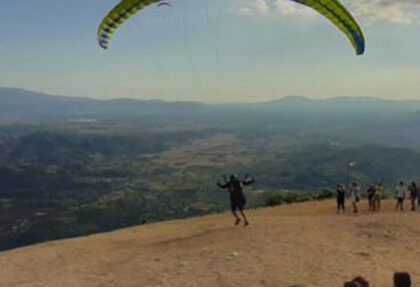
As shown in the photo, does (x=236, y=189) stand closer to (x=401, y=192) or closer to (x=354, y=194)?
(x=354, y=194)

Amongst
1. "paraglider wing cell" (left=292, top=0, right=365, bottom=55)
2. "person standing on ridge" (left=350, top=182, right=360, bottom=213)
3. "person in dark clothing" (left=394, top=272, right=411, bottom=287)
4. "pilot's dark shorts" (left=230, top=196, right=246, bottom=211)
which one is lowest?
"person standing on ridge" (left=350, top=182, right=360, bottom=213)

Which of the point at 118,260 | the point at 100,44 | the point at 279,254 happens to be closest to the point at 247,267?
the point at 279,254

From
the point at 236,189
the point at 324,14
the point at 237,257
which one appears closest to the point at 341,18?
the point at 324,14

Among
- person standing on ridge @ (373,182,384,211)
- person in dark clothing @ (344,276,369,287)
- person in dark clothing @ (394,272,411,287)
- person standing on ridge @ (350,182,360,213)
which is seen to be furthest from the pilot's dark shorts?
person in dark clothing @ (344,276,369,287)

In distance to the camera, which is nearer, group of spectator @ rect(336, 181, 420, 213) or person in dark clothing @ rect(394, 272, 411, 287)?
person in dark clothing @ rect(394, 272, 411, 287)

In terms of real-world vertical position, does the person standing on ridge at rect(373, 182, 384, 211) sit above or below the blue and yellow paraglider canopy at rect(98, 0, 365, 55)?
below

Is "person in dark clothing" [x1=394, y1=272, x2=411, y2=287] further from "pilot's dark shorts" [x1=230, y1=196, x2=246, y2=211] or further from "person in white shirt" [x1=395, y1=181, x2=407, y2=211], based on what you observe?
"person in white shirt" [x1=395, y1=181, x2=407, y2=211]
